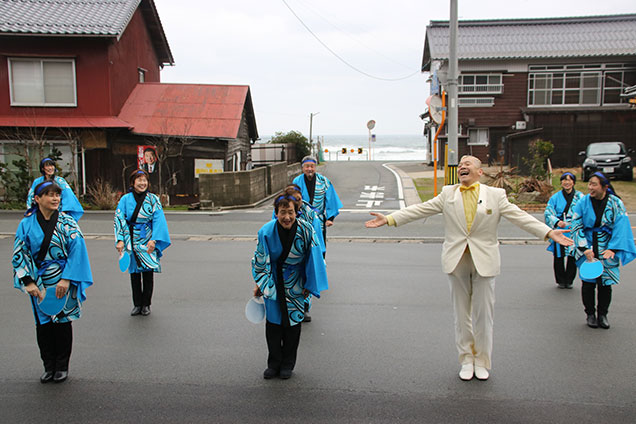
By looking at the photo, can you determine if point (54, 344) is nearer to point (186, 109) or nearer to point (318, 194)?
point (318, 194)

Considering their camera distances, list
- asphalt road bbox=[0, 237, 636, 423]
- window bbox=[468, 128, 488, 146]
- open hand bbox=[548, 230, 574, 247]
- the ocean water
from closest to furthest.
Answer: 1. asphalt road bbox=[0, 237, 636, 423]
2. open hand bbox=[548, 230, 574, 247]
3. window bbox=[468, 128, 488, 146]
4. the ocean water

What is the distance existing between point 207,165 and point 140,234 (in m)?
15.8

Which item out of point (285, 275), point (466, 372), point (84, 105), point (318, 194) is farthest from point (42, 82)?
point (466, 372)

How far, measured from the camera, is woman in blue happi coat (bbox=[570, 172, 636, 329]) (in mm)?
6113

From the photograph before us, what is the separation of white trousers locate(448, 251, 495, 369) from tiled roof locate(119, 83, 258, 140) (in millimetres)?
17622

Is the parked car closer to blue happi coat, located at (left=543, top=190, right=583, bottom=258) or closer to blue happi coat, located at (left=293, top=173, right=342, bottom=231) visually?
blue happi coat, located at (left=543, top=190, right=583, bottom=258)

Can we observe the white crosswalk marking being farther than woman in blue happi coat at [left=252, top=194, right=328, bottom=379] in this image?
Yes

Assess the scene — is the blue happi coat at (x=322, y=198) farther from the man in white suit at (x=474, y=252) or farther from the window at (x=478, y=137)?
the window at (x=478, y=137)

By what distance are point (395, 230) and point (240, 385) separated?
31.6 ft

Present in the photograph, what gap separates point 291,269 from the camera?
16.0 ft

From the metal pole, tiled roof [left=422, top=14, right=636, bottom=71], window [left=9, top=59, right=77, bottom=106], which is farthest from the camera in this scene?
tiled roof [left=422, top=14, right=636, bottom=71]

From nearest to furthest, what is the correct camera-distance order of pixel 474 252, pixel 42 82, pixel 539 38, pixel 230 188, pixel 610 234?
pixel 474 252, pixel 610 234, pixel 230 188, pixel 42 82, pixel 539 38

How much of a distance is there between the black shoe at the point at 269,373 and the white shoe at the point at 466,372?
62.0 inches

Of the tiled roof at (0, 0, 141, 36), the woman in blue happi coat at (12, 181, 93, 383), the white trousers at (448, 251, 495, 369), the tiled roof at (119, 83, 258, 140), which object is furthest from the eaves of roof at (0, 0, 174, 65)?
the white trousers at (448, 251, 495, 369)
